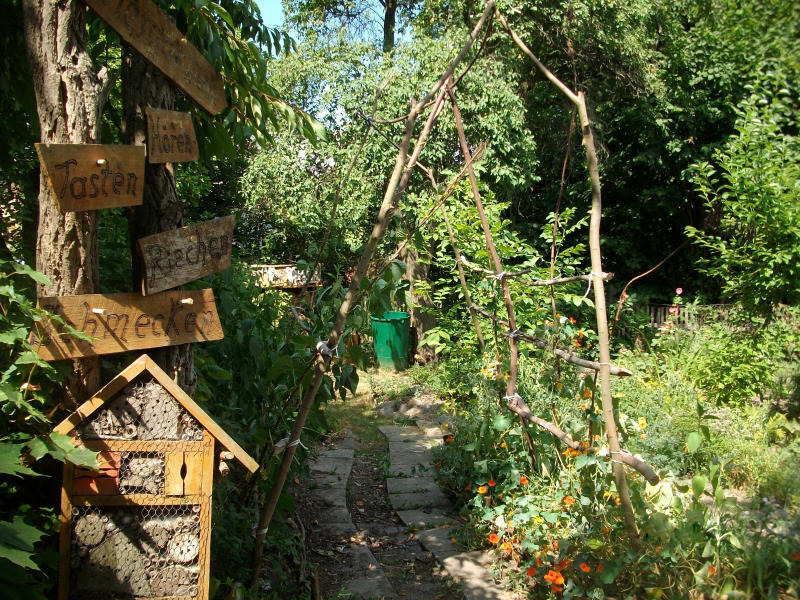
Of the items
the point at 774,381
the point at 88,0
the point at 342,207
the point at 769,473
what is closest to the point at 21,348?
the point at 88,0

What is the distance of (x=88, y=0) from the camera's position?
1907 mm

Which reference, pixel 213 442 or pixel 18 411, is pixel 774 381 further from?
pixel 18 411

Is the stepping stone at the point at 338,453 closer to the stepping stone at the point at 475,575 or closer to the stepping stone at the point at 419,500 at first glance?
the stepping stone at the point at 419,500

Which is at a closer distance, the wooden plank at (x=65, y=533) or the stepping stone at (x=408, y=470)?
the wooden plank at (x=65, y=533)

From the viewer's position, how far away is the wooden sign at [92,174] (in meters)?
1.78

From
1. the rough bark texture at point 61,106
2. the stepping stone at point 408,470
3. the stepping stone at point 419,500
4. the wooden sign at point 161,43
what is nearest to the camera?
the rough bark texture at point 61,106

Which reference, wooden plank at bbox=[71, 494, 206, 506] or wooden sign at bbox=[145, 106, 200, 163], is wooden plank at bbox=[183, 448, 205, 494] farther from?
wooden sign at bbox=[145, 106, 200, 163]

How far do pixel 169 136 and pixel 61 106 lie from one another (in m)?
0.33

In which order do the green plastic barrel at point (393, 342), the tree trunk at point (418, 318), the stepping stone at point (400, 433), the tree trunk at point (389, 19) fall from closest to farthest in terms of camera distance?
the stepping stone at point (400, 433) → the green plastic barrel at point (393, 342) → the tree trunk at point (418, 318) → the tree trunk at point (389, 19)

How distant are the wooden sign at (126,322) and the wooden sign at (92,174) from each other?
297 millimetres

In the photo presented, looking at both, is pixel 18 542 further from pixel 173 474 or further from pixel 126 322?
pixel 126 322

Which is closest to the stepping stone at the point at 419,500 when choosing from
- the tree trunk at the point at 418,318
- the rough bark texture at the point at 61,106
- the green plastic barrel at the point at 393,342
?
the rough bark texture at the point at 61,106

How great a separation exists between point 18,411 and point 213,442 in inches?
23.3

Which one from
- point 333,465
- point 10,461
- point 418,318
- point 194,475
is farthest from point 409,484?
point 418,318
